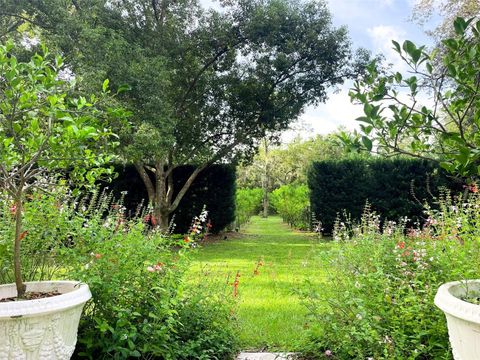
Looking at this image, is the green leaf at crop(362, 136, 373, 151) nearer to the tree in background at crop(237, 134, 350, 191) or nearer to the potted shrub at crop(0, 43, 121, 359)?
the potted shrub at crop(0, 43, 121, 359)

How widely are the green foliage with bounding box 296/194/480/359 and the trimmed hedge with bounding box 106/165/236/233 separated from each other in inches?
368

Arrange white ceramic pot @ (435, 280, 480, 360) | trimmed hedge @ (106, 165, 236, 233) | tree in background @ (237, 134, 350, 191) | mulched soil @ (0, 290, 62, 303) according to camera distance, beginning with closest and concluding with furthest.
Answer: white ceramic pot @ (435, 280, 480, 360), mulched soil @ (0, 290, 62, 303), trimmed hedge @ (106, 165, 236, 233), tree in background @ (237, 134, 350, 191)

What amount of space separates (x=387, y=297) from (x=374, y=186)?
935cm

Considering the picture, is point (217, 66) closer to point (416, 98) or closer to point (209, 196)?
point (209, 196)

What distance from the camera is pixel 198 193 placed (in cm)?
1302

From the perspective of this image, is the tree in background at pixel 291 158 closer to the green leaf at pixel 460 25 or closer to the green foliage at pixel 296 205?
the green foliage at pixel 296 205

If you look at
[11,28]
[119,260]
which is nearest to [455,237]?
[119,260]

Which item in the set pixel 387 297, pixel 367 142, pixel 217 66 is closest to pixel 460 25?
pixel 367 142

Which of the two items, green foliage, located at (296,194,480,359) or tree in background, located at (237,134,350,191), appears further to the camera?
tree in background, located at (237,134,350,191)

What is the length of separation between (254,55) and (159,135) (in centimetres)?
456

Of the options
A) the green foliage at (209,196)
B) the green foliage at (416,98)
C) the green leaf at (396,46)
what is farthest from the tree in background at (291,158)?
the green leaf at (396,46)

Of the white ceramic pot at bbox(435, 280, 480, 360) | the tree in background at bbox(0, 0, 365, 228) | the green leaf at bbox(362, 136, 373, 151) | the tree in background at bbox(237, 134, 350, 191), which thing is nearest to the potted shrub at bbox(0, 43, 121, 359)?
the green leaf at bbox(362, 136, 373, 151)

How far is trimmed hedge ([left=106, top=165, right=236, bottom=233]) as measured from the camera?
12.4 meters

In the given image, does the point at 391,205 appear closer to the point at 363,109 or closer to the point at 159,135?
the point at 159,135
